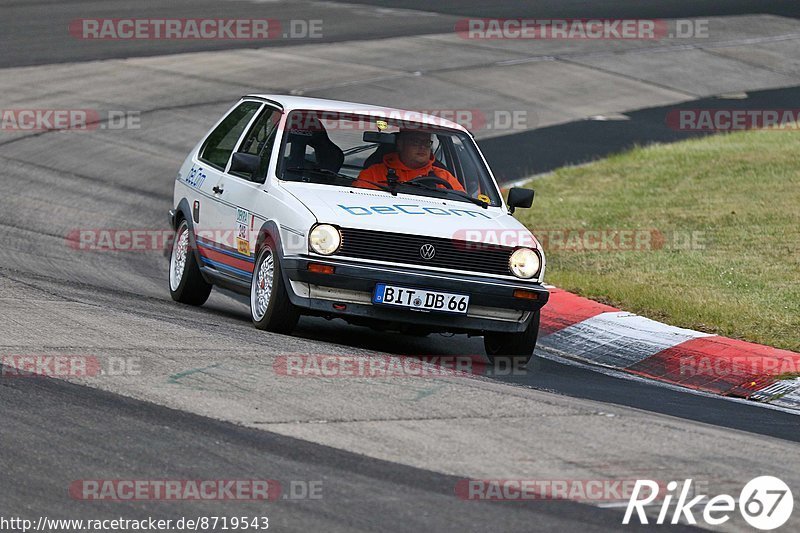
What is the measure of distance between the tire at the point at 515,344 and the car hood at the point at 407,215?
23.1 inches

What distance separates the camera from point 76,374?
7.24 metres

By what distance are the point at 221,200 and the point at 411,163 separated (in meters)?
1.46

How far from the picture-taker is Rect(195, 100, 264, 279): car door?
10211mm

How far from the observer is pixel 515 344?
31.1 ft

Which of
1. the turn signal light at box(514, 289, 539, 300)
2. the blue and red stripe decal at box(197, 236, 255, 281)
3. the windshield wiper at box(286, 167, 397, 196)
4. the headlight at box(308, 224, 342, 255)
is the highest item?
the windshield wiper at box(286, 167, 397, 196)

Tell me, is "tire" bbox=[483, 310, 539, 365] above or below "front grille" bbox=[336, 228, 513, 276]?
below

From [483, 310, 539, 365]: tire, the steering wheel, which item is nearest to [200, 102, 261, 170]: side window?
Answer: the steering wheel

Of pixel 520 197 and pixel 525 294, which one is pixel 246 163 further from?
pixel 525 294

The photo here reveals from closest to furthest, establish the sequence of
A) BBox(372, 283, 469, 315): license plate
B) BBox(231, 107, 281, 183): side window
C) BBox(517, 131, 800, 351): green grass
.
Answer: BBox(372, 283, 469, 315): license plate, BBox(231, 107, 281, 183): side window, BBox(517, 131, 800, 351): green grass

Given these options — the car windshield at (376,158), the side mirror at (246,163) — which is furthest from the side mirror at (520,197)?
the side mirror at (246,163)

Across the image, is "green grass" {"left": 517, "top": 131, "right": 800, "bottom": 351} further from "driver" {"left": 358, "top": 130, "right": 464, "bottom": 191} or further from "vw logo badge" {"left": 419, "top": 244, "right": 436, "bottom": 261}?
"vw logo badge" {"left": 419, "top": 244, "right": 436, "bottom": 261}

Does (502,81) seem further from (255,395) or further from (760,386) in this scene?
(255,395)

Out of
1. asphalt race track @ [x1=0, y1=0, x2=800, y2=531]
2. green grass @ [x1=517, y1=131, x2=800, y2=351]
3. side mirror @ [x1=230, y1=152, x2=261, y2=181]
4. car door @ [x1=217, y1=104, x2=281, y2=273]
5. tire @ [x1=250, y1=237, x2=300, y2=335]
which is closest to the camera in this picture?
asphalt race track @ [x1=0, y1=0, x2=800, y2=531]

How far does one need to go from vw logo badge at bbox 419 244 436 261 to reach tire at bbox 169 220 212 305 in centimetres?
260
